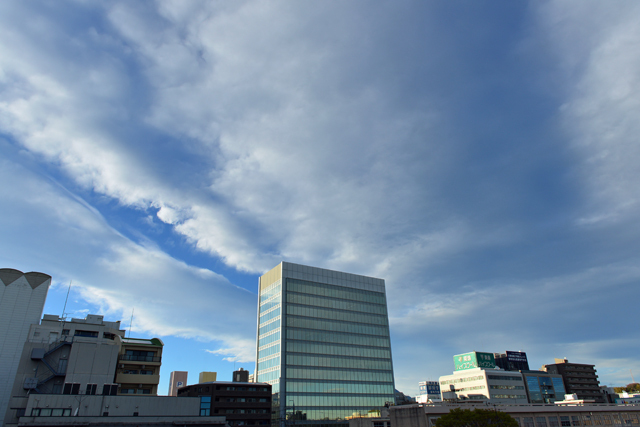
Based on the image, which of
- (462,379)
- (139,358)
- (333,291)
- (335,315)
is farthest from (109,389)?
(462,379)

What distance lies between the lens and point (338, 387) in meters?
125

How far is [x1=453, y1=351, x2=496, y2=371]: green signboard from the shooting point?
183750mm

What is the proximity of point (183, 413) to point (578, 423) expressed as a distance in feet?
282

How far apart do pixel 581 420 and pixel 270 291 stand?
3615 inches

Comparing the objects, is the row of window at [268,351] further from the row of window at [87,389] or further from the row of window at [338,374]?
the row of window at [87,389]

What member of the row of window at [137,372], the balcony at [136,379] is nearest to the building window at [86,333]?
the row of window at [137,372]

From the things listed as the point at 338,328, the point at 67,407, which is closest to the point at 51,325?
the point at 67,407

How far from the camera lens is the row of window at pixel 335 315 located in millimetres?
129125

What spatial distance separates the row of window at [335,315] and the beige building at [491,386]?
180ft

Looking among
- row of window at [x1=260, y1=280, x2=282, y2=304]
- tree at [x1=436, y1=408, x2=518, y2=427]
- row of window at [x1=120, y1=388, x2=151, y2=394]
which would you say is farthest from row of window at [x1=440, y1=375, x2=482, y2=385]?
row of window at [x1=120, y1=388, x2=151, y2=394]

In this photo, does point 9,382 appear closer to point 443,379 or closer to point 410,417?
point 410,417

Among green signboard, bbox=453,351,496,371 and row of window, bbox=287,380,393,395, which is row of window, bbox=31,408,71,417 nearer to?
row of window, bbox=287,380,393,395

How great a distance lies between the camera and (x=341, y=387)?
12550 centimetres

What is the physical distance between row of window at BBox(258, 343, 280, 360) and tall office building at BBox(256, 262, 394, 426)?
304mm
